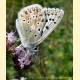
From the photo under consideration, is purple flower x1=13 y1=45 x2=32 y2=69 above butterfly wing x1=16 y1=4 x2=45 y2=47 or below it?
below

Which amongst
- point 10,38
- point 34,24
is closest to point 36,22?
point 34,24

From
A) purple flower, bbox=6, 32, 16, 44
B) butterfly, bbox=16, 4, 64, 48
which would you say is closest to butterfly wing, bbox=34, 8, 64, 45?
butterfly, bbox=16, 4, 64, 48

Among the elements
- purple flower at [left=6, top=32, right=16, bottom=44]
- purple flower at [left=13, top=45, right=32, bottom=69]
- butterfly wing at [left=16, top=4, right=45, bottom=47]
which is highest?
butterfly wing at [left=16, top=4, right=45, bottom=47]

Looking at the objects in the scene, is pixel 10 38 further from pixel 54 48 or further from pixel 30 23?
pixel 54 48

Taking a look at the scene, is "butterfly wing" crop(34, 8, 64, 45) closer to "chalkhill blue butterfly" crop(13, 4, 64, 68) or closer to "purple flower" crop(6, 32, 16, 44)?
"chalkhill blue butterfly" crop(13, 4, 64, 68)

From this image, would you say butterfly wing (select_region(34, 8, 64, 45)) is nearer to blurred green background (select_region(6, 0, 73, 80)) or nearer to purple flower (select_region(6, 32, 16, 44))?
blurred green background (select_region(6, 0, 73, 80))

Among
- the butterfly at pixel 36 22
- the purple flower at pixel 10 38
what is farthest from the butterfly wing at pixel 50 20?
the purple flower at pixel 10 38

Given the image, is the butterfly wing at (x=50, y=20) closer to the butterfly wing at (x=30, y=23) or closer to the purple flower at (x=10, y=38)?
the butterfly wing at (x=30, y=23)
